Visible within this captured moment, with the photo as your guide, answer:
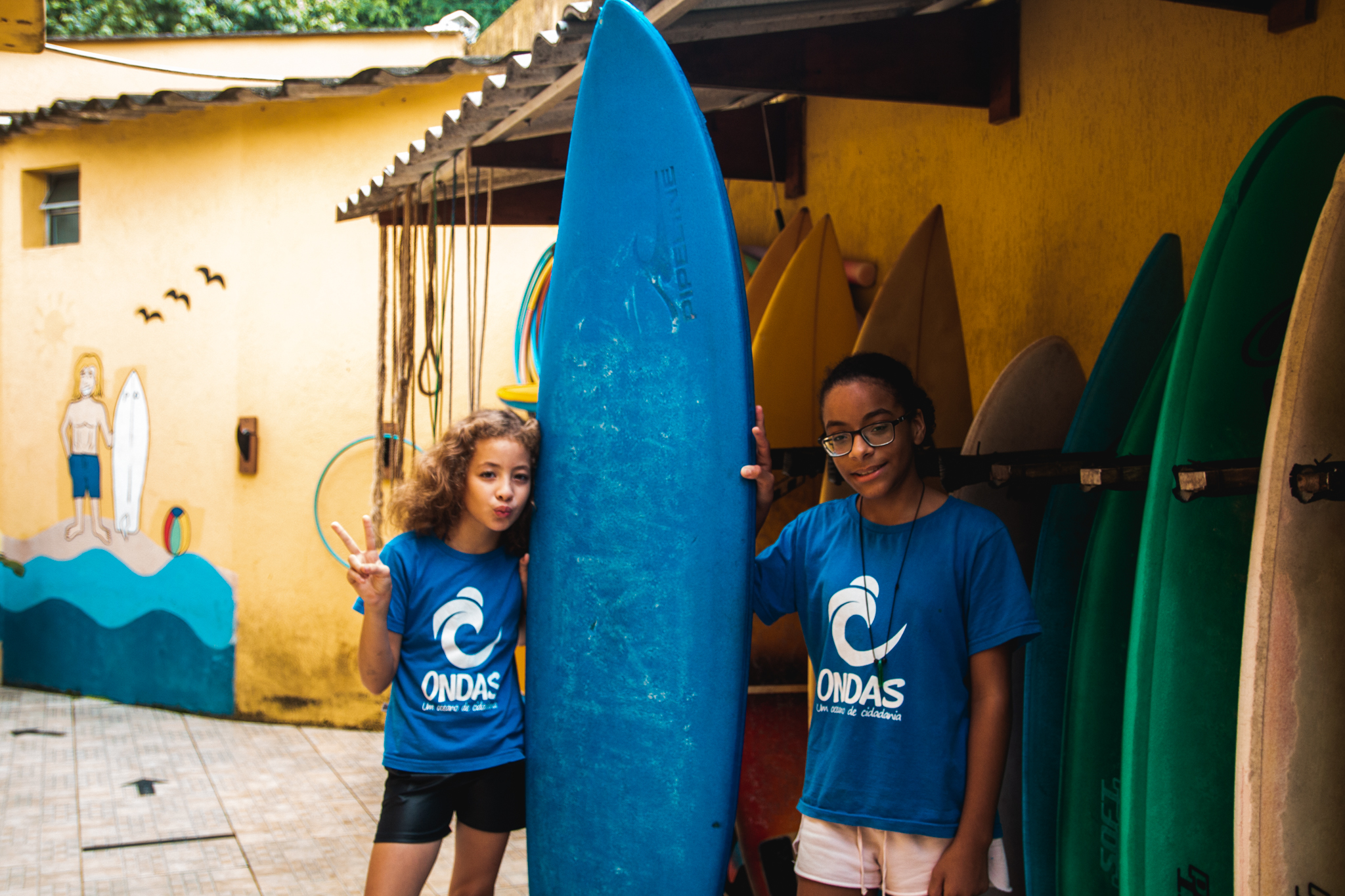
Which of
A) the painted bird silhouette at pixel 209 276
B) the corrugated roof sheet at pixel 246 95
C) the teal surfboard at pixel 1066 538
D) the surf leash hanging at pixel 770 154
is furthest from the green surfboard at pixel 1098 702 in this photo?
the painted bird silhouette at pixel 209 276

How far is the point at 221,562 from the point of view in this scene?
5742 millimetres

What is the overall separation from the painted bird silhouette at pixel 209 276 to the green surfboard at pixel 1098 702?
16.8 ft

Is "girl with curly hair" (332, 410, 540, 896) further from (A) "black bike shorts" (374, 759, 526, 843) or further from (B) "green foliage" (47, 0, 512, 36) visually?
(B) "green foliage" (47, 0, 512, 36)

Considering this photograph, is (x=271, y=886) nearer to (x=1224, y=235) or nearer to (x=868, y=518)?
(x=868, y=518)

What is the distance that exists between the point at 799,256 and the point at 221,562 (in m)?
4.21

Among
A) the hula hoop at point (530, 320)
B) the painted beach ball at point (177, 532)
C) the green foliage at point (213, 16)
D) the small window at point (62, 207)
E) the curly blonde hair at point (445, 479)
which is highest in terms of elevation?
the green foliage at point (213, 16)

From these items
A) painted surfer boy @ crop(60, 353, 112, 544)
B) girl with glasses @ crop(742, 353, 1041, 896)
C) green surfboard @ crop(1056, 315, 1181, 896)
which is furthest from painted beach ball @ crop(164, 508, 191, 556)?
green surfboard @ crop(1056, 315, 1181, 896)

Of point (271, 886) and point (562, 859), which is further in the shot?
point (271, 886)

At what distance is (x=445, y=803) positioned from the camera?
1901 mm

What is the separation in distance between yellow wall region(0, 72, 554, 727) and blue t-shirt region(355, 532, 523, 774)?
3.75 m

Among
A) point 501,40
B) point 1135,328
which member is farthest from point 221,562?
point 1135,328

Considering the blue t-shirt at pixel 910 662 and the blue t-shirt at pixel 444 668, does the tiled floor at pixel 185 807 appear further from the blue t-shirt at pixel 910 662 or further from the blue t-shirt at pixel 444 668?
the blue t-shirt at pixel 910 662

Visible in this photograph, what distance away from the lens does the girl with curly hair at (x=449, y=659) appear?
1.87m

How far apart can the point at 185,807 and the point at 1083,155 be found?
3883 mm
